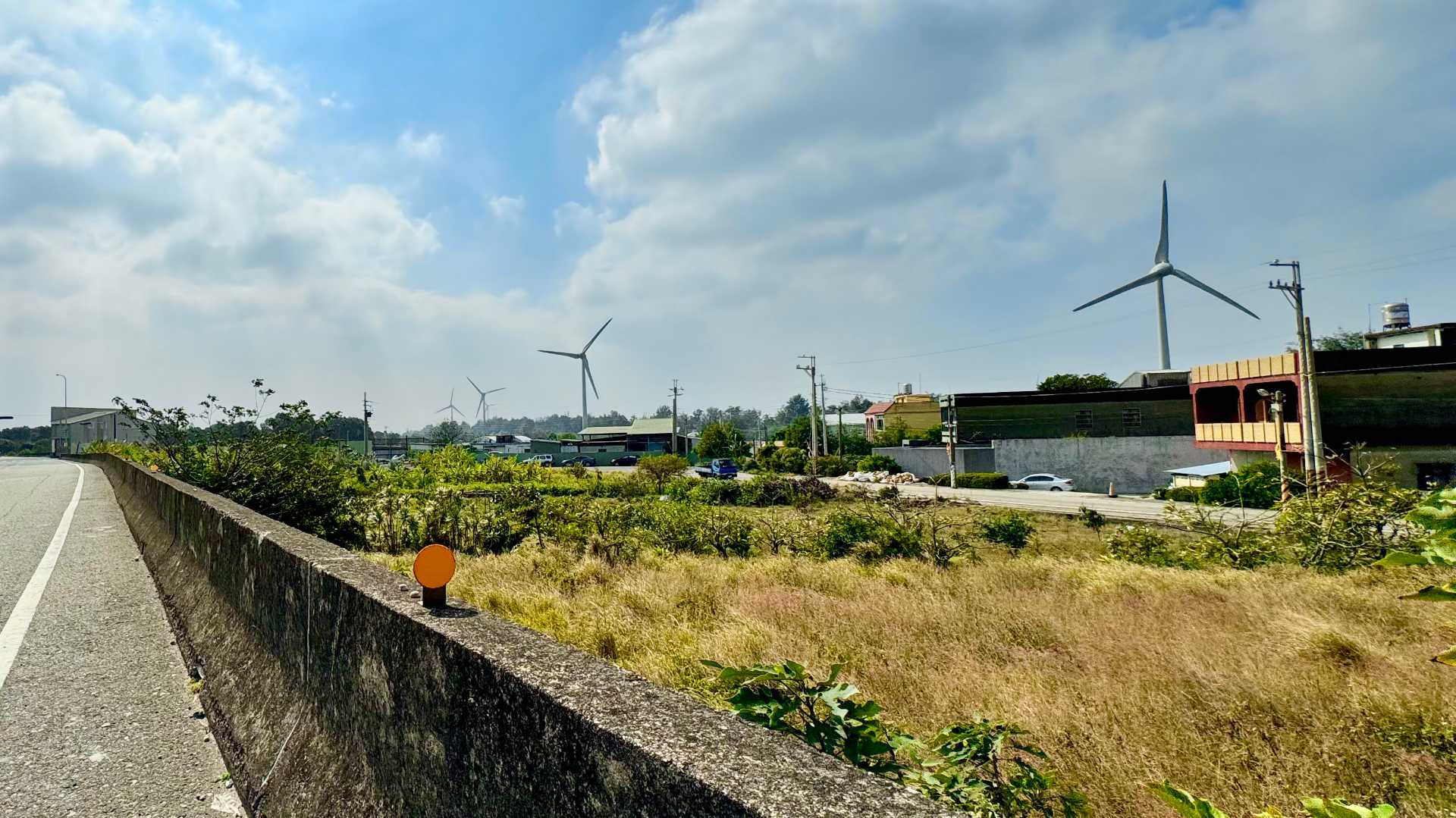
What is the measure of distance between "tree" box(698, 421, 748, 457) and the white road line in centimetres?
6446

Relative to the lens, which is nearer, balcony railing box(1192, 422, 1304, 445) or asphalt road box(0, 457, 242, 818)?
asphalt road box(0, 457, 242, 818)

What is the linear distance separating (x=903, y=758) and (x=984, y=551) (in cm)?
1231

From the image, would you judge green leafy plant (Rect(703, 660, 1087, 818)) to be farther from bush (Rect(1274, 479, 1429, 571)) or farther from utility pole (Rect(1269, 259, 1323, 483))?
utility pole (Rect(1269, 259, 1323, 483))

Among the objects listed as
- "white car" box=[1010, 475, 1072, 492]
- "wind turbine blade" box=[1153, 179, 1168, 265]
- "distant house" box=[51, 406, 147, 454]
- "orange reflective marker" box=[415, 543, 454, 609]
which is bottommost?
"white car" box=[1010, 475, 1072, 492]

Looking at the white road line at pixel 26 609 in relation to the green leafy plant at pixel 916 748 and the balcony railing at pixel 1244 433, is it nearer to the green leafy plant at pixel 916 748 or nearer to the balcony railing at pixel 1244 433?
the green leafy plant at pixel 916 748

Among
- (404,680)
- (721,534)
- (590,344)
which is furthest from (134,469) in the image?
(590,344)

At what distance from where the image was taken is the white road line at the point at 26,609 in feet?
17.3

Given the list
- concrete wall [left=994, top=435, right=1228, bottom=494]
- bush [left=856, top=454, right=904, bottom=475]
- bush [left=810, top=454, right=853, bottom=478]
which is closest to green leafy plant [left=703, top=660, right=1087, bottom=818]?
concrete wall [left=994, top=435, right=1228, bottom=494]

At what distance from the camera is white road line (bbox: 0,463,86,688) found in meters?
5.28

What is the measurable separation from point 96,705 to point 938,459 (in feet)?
169

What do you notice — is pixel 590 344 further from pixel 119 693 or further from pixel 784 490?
pixel 119 693

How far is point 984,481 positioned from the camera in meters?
45.2

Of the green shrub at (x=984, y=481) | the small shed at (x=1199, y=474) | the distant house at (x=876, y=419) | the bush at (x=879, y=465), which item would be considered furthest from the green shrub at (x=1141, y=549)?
the distant house at (x=876, y=419)

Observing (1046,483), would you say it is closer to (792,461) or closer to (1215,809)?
(792,461)
